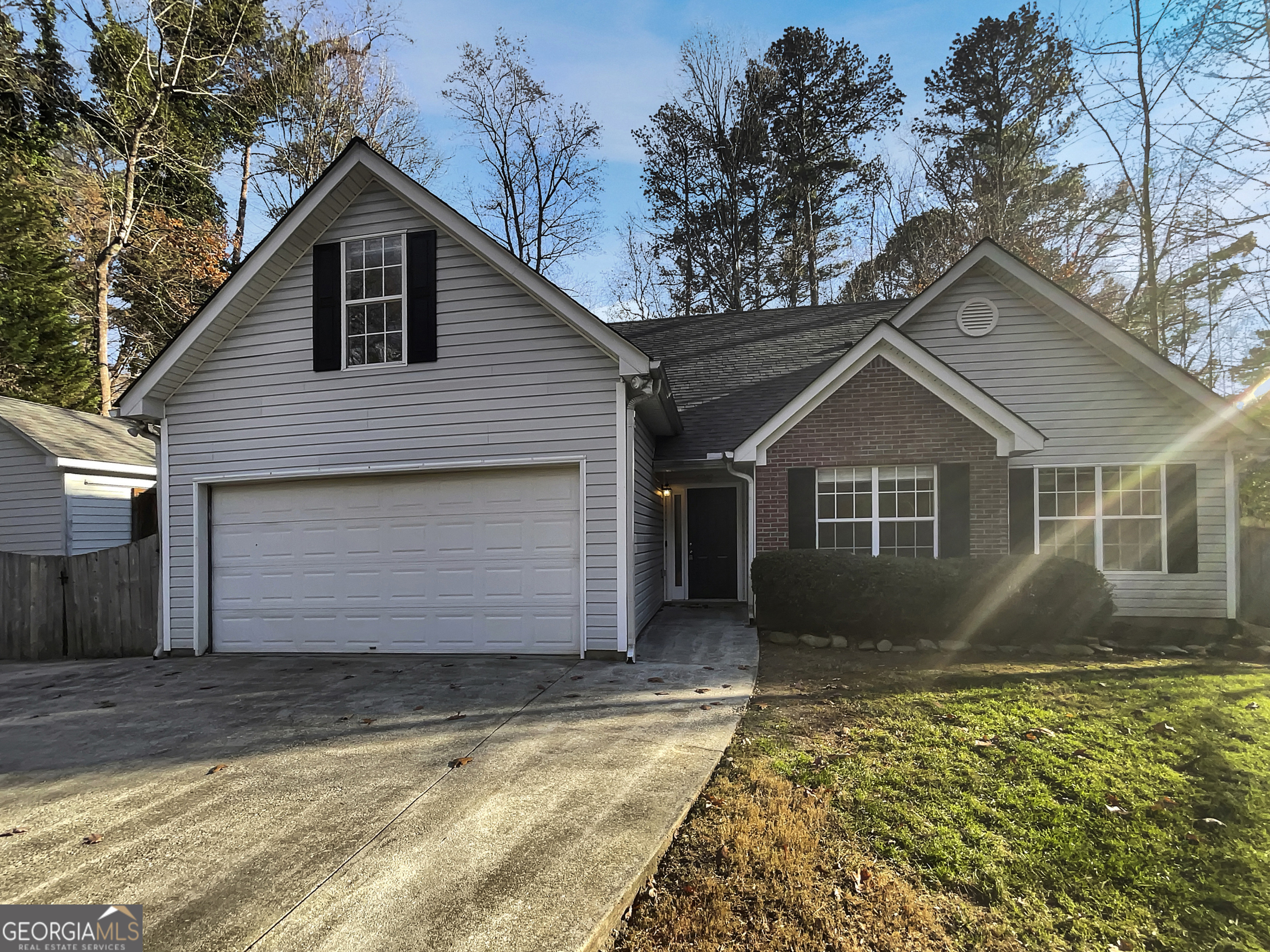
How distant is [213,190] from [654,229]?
52.2 ft

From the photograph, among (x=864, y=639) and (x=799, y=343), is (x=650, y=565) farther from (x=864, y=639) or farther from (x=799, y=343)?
(x=799, y=343)

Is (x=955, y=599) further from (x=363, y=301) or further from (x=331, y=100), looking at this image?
(x=331, y=100)

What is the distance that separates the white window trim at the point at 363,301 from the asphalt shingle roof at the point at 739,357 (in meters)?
4.75

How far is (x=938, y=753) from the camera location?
187 inches

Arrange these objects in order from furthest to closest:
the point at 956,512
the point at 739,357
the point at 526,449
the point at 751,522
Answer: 1. the point at 739,357
2. the point at 751,522
3. the point at 956,512
4. the point at 526,449

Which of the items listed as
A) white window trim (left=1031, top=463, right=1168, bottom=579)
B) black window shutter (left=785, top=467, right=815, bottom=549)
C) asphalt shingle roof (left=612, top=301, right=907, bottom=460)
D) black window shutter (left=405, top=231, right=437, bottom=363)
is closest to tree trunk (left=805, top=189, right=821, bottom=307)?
asphalt shingle roof (left=612, top=301, right=907, bottom=460)

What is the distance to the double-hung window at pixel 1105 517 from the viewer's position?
9656mm

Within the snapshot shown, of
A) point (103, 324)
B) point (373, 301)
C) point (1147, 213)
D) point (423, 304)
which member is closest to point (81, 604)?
point (373, 301)

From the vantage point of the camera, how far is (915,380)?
932cm

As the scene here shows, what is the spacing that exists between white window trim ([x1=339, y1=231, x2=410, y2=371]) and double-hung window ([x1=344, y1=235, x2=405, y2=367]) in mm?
11

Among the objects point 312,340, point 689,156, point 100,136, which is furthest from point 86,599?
point 689,156

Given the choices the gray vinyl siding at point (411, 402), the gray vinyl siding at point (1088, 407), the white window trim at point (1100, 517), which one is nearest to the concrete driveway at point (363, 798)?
the gray vinyl siding at point (411, 402)

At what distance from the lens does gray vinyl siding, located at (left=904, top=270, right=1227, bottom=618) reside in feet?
31.1

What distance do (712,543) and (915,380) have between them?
5.12 meters
